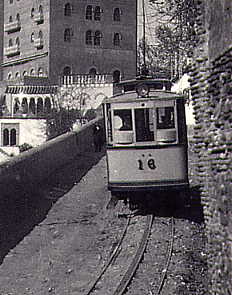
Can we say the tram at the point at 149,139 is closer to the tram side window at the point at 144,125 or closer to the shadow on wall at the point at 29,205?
the tram side window at the point at 144,125

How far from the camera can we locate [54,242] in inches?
687

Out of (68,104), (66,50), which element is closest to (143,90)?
(68,104)

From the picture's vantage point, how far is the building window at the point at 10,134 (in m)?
60.2

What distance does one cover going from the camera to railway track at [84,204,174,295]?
12974 mm

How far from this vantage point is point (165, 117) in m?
17.3

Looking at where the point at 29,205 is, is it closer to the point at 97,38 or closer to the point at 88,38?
the point at 88,38

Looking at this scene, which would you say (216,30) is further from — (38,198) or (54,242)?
(38,198)

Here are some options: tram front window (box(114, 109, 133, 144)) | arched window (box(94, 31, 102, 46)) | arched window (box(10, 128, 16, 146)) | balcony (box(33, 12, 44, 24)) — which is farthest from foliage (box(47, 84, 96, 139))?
tram front window (box(114, 109, 133, 144))

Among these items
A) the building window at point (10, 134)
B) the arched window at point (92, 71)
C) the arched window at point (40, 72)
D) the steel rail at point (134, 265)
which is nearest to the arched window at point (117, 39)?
the arched window at point (92, 71)

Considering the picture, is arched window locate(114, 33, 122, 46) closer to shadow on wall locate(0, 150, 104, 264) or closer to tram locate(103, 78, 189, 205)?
shadow on wall locate(0, 150, 104, 264)

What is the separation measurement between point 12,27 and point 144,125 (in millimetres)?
61782

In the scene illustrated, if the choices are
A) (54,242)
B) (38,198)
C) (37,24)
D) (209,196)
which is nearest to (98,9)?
(37,24)

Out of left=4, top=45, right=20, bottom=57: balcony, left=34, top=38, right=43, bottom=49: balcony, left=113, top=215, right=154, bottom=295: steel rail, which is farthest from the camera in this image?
left=4, top=45, right=20, bottom=57: balcony

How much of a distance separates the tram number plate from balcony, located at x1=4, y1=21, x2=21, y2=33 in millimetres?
60657
